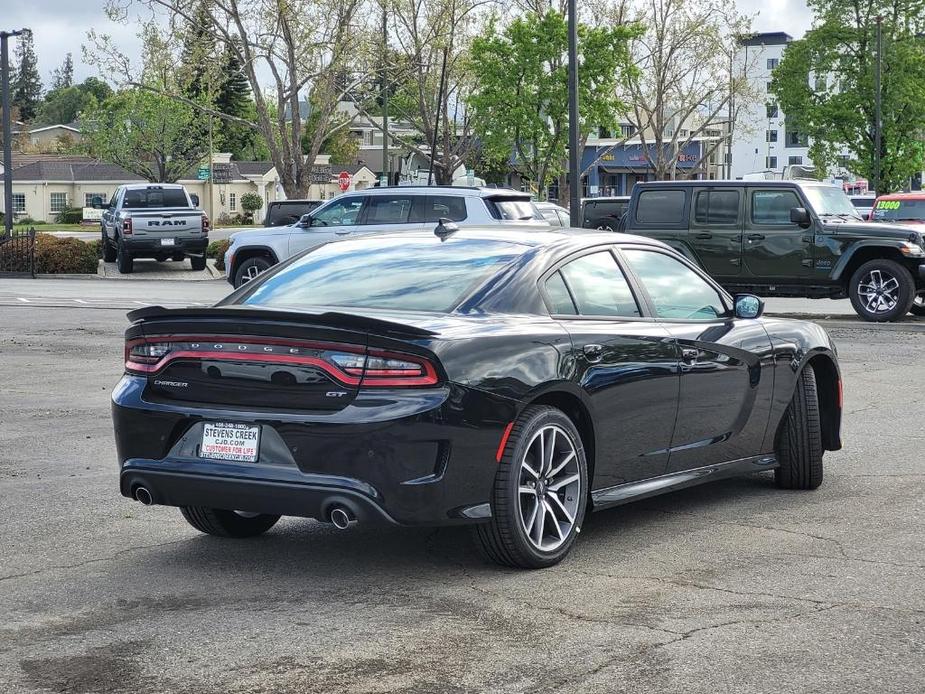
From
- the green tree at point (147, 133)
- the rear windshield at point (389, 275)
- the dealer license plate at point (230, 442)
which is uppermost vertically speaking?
the green tree at point (147, 133)

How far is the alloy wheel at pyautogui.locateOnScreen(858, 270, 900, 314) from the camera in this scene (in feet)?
69.5

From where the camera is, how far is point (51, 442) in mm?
10148

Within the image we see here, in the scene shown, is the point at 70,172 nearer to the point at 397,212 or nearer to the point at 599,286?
the point at 397,212

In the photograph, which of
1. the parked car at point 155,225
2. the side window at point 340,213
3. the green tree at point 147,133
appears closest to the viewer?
the side window at point 340,213

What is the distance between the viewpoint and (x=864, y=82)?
204 feet

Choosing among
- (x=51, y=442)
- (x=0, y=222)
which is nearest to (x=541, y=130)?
(x=51, y=442)

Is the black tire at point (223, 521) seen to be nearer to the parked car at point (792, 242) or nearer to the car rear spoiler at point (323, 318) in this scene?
the car rear spoiler at point (323, 318)

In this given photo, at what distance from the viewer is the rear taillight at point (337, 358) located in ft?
19.7

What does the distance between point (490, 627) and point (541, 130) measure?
49.7m

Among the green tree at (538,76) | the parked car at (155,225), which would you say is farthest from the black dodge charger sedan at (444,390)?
the green tree at (538,76)

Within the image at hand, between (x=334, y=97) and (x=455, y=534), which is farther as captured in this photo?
(x=334, y=97)

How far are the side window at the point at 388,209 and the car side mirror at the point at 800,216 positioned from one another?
222 inches

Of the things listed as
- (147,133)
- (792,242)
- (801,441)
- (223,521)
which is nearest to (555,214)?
(792,242)

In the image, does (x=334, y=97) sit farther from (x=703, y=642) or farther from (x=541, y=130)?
(x=703, y=642)
